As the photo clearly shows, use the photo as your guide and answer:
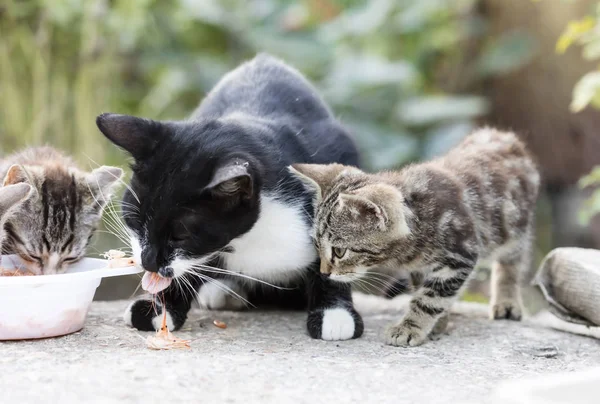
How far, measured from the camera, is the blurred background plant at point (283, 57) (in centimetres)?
640

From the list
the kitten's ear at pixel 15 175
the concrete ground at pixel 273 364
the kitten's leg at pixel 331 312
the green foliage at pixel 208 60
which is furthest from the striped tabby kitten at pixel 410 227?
the green foliage at pixel 208 60

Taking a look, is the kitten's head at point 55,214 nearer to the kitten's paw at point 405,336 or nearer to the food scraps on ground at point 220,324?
the food scraps on ground at point 220,324

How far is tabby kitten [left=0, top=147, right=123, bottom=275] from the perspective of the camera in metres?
3.13

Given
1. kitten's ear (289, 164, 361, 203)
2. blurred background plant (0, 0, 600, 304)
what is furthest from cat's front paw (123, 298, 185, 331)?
blurred background plant (0, 0, 600, 304)

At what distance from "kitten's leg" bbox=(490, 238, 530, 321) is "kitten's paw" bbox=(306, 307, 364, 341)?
2.93ft

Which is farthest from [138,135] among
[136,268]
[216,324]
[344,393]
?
[344,393]

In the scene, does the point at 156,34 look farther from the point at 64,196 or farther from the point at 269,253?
the point at 269,253

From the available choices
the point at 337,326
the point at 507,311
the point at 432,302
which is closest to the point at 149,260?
Result: the point at 337,326

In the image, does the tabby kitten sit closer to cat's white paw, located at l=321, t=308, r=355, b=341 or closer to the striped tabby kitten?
the striped tabby kitten

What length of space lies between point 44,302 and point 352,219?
1200 millimetres

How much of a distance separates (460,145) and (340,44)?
3.54 meters

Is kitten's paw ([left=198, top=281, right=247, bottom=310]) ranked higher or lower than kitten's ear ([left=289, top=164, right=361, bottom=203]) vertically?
lower

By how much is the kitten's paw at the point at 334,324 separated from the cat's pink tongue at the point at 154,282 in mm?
639

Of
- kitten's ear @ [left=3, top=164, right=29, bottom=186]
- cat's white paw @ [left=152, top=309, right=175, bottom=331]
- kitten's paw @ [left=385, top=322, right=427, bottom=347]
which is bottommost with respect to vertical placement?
kitten's paw @ [left=385, top=322, right=427, bottom=347]
